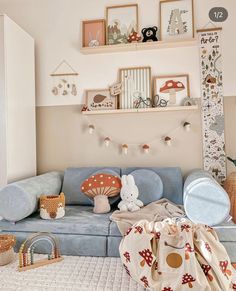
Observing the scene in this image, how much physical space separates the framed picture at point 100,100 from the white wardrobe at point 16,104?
0.61 metres

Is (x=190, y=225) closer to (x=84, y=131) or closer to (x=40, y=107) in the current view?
(x=84, y=131)

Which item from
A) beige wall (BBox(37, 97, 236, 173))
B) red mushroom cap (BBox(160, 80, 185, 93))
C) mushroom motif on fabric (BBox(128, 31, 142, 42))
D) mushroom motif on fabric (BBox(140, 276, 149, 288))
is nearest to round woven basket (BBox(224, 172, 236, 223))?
beige wall (BBox(37, 97, 236, 173))

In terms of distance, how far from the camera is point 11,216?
1987 millimetres

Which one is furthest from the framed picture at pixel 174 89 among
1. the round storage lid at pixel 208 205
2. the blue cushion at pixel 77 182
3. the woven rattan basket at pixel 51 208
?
the woven rattan basket at pixel 51 208

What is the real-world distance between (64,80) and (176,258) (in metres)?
2.21

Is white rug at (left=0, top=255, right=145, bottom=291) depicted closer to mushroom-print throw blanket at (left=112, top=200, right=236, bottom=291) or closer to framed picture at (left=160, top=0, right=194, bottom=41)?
mushroom-print throw blanket at (left=112, top=200, right=236, bottom=291)

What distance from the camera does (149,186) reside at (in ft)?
7.76

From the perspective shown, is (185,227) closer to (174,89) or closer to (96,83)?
(174,89)

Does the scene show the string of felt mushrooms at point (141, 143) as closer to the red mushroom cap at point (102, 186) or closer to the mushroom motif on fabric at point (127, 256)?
the red mushroom cap at point (102, 186)

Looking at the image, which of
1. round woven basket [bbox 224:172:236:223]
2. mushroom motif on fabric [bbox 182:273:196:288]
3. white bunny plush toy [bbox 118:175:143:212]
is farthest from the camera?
round woven basket [bbox 224:172:236:223]

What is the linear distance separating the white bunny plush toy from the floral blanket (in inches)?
24.0

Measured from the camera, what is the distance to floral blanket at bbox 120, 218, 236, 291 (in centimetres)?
137

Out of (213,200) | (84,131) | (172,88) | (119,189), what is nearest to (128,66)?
(172,88)

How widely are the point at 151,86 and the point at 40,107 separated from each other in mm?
1254
